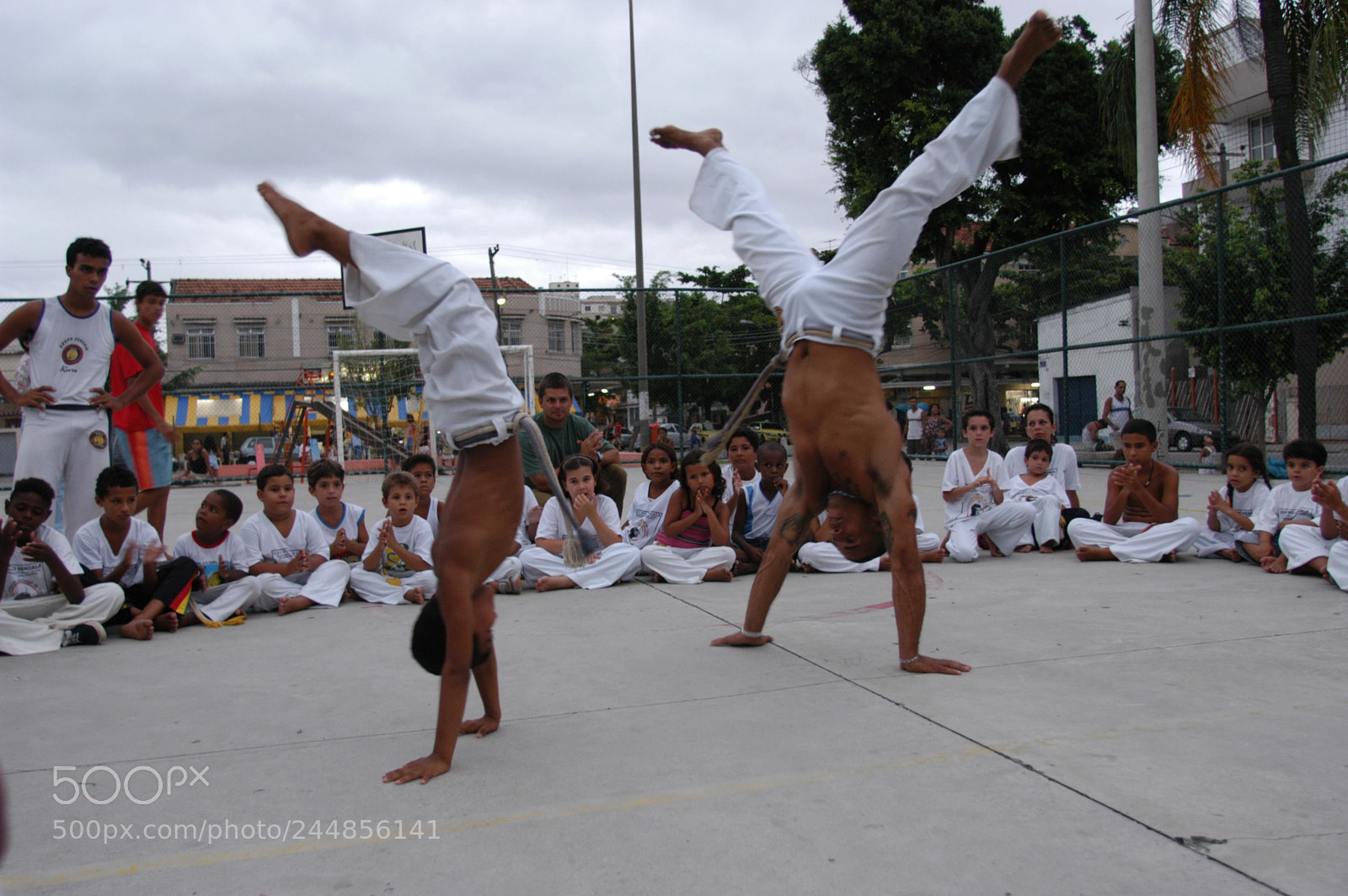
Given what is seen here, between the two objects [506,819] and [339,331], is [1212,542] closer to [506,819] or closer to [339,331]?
[506,819]

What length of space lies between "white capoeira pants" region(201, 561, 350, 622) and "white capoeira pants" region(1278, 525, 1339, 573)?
5.36 meters

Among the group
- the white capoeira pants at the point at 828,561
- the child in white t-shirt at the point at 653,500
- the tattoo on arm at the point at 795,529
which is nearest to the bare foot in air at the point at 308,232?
the tattoo on arm at the point at 795,529

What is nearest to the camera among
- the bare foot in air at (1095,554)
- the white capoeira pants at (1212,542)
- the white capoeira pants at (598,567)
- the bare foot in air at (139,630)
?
the bare foot in air at (139,630)

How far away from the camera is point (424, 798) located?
237 cm

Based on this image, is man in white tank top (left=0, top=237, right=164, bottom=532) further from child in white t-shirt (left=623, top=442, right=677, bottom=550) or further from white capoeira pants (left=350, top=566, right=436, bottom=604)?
child in white t-shirt (left=623, top=442, right=677, bottom=550)

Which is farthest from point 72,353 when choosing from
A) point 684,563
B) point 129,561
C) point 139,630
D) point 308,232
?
point 684,563

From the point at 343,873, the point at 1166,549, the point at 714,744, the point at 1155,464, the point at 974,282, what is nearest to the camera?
the point at 343,873

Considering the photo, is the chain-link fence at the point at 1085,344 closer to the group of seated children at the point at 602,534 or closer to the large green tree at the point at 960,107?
the group of seated children at the point at 602,534

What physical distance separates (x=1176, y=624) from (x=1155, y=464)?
8.46 feet

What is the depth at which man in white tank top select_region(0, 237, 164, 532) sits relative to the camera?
15.8ft

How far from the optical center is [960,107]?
21.0 meters

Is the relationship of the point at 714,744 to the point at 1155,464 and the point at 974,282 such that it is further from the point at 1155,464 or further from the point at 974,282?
the point at 974,282

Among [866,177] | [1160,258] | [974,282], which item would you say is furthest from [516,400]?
[866,177]

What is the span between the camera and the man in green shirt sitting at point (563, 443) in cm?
614
